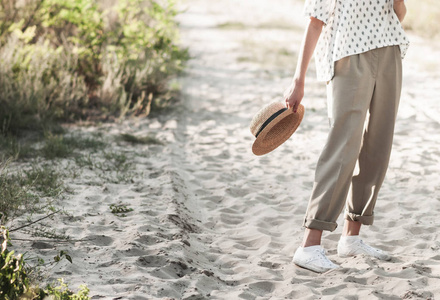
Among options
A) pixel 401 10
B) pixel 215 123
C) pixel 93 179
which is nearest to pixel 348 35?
pixel 401 10

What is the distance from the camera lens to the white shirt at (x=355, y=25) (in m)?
2.95

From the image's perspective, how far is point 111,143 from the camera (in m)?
5.94

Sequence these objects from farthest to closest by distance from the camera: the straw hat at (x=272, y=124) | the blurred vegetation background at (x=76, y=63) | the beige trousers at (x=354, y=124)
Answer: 1. the blurred vegetation background at (x=76, y=63)
2. the straw hat at (x=272, y=124)
3. the beige trousers at (x=354, y=124)

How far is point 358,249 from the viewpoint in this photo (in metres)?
3.36

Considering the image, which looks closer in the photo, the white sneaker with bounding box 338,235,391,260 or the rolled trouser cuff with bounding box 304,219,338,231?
the rolled trouser cuff with bounding box 304,219,338,231

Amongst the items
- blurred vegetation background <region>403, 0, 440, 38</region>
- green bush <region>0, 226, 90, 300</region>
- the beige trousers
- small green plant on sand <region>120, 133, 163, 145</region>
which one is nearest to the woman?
the beige trousers

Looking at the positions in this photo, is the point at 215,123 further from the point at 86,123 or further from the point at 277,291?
the point at 277,291

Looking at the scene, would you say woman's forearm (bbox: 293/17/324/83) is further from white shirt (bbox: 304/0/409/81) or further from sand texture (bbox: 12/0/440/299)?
sand texture (bbox: 12/0/440/299)

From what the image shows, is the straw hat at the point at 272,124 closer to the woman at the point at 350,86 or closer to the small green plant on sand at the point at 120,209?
the woman at the point at 350,86

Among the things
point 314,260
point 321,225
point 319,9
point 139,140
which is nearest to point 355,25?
point 319,9

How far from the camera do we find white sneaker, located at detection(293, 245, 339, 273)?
3.16 meters

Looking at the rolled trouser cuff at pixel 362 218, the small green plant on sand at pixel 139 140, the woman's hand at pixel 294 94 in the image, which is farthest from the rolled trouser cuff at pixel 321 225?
the small green plant on sand at pixel 139 140

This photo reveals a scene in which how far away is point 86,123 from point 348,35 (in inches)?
166

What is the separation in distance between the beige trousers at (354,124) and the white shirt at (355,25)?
43mm
